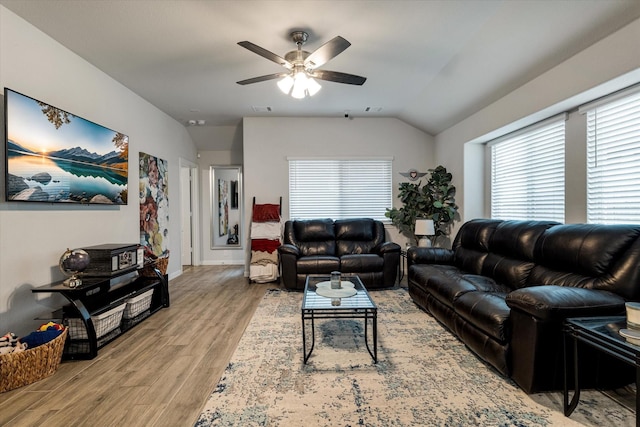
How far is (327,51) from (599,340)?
250cm

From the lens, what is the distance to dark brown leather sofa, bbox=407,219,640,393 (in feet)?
5.92

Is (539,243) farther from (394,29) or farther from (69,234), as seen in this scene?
(69,234)

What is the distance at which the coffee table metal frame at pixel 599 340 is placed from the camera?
138cm

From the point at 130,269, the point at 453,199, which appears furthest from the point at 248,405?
the point at 453,199

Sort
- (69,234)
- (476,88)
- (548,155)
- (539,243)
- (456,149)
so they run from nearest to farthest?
(539,243) → (69,234) → (548,155) → (476,88) → (456,149)

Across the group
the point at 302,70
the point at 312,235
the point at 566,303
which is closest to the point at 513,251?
the point at 566,303

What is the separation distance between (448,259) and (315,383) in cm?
244

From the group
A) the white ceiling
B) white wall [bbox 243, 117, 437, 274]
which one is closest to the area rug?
the white ceiling

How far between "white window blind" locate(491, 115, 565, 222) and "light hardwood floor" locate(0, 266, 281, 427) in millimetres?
3533

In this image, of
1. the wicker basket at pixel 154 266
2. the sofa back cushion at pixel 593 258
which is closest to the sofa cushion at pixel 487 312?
the sofa back cushion at pixel 593 258

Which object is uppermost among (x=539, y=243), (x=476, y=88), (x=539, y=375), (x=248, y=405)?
(x=476, y=88)

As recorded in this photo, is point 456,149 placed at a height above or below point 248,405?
above

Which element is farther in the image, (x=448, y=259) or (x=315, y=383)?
(x=448, y=259)

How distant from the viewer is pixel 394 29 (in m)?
2.69
